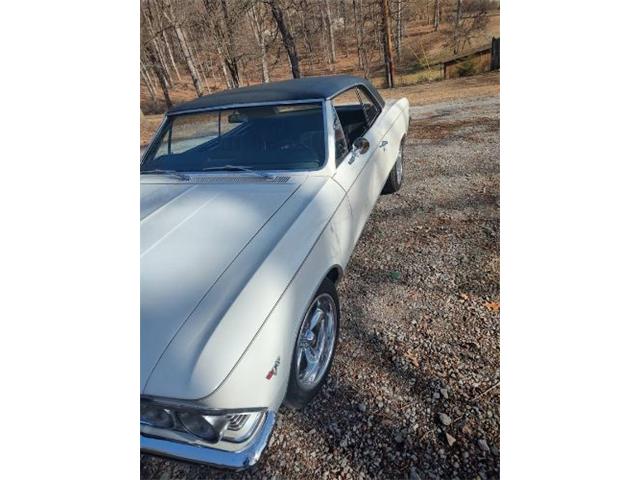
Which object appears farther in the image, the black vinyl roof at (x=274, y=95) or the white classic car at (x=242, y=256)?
the black vinyl roof at (x=274, y=95)

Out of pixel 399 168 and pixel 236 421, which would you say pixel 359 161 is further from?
pixel 236 421

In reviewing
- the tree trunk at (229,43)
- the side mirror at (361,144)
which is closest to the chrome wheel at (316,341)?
the side mirror at (361,144)

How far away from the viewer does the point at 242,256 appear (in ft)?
5.53

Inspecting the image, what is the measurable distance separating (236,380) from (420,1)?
124 feet

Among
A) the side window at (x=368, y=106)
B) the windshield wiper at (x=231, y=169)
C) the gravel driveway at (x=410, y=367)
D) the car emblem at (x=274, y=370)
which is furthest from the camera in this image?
the side window at (x=368, y=106)

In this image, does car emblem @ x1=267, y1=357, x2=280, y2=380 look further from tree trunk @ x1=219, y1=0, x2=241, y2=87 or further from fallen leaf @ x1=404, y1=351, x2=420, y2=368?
tree trunk @ x1=219, y1=0, x2=241, y2=87

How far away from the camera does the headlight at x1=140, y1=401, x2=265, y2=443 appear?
1.32 meters

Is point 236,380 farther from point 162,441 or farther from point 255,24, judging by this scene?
point 255,24

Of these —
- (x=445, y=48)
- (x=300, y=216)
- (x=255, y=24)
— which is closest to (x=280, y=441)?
(x=300, y=216)

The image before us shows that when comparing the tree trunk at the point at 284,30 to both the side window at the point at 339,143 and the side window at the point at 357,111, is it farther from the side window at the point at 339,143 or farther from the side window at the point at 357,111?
the side window at the point at 339,143

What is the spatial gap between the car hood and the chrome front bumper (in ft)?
1.01

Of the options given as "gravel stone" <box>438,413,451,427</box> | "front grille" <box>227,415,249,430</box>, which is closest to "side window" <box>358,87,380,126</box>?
"gravel stone" <box>438,413,451,427</box>

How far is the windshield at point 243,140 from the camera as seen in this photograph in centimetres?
258

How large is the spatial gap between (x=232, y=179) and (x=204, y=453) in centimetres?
172
